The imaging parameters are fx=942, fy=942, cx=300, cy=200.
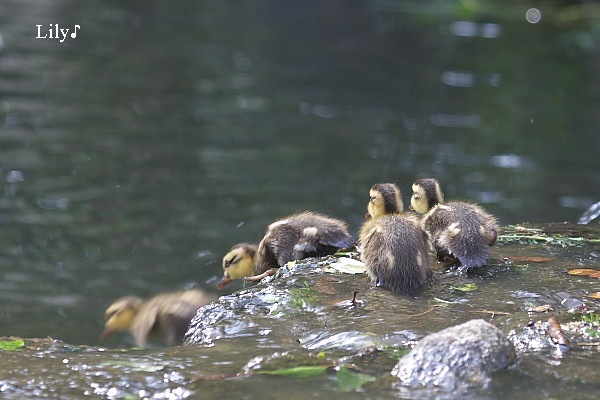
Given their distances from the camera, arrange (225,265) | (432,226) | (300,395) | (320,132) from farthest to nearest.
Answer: (320,132) < (225,265) < (432,226) < (300,395)

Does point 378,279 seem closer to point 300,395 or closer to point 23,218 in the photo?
point 300,395

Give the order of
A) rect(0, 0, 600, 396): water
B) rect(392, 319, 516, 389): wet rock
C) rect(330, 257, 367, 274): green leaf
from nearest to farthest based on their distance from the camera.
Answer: rect(392, 319, 516, 389): wet rock < rect(330, 257, 367, 274): green leaf < rect(0, 0, 600, 396): water

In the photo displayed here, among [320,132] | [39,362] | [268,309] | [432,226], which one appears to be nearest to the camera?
[39,362]

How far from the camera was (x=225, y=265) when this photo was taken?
695cm

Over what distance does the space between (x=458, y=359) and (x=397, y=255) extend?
1375 millimetres

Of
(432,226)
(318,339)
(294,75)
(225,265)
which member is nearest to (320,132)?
(294,75)

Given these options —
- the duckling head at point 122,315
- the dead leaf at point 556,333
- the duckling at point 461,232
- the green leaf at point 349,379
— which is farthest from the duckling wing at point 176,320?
the dead leaf at point 556,333

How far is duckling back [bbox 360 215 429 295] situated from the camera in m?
5.25

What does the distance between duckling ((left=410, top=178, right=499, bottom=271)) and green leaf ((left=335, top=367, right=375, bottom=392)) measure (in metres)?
1.71

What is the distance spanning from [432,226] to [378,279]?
2.16 feet

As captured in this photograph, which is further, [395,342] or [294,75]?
[294,75]

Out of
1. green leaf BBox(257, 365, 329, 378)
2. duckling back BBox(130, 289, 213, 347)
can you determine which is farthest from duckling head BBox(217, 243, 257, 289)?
green leaf BBox(257, 365, 329, 378)

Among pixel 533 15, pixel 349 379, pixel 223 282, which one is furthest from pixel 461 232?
pixel 533 15

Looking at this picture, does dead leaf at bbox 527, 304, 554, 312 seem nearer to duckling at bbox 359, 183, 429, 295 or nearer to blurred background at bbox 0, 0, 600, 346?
duckling at bbox 359, 183, 429, 295
